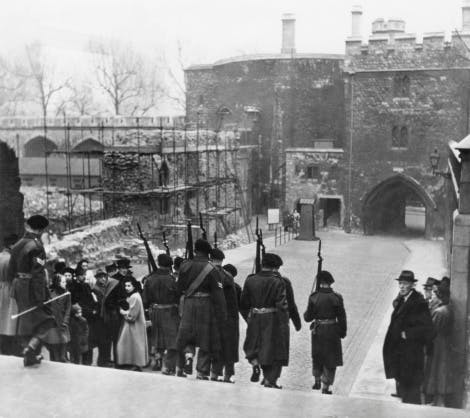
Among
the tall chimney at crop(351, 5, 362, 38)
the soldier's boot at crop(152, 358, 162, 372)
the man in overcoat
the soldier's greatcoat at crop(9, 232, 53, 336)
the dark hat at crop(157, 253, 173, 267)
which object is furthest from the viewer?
the tall chimney at crop(351, 5, 362, 38)

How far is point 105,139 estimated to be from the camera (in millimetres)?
36500

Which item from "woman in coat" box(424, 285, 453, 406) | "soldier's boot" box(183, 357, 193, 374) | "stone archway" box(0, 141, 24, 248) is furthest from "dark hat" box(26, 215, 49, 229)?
"woman in coat" box(424, 285, 453, 406)

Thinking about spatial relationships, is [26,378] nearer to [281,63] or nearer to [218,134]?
[218,134]

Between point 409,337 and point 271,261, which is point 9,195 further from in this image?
point 409,337

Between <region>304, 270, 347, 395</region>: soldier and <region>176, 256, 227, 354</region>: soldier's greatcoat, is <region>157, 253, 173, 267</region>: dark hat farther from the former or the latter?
<region>304, 270, 347, 395</region>: soldier

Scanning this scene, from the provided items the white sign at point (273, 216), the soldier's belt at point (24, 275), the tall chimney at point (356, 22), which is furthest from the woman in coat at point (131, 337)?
the tall chimney at point (356, 22)

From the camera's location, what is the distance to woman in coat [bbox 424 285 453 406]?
6934 millimetres

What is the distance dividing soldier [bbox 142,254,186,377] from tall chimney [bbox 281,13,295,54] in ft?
90.8

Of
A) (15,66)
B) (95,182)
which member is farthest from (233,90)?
(15,66)

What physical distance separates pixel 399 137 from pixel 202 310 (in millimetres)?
22403

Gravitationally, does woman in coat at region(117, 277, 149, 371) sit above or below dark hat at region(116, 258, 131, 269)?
below

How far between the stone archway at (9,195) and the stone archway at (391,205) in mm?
19315

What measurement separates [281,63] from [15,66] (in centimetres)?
1883

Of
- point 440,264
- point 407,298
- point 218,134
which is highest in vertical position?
point 218,134
